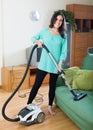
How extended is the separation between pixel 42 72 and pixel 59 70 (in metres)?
0.26

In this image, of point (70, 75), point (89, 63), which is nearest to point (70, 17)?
point (89, 63)

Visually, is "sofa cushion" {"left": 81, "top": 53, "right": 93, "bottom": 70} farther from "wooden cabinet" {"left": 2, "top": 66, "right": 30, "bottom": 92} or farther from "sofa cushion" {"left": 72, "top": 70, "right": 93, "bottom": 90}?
"wooden cabinet" {"left": 2, "top": 66, "right": 30, "bottom": 92}

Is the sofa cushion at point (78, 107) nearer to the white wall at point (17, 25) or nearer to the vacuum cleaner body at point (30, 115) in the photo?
the vacuum cleaner body at point (30, 115)

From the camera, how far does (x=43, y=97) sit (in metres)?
3.91

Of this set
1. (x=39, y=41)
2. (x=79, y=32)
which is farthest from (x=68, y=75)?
(x=79, y=32)

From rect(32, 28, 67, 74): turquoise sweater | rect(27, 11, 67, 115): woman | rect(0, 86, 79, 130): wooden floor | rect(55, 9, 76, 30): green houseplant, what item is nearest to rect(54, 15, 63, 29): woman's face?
rect(27, 11, 67, 115): woman

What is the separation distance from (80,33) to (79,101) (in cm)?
290

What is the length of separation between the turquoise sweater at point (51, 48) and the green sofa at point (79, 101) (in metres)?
0.39

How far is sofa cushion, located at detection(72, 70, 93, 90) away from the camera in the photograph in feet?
10.4

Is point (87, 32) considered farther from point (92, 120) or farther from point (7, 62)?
point (92, 120)

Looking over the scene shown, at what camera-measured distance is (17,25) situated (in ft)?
14.8

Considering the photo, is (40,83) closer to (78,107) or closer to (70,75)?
(70,75)

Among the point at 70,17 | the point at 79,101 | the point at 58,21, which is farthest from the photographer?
the point at 70,17

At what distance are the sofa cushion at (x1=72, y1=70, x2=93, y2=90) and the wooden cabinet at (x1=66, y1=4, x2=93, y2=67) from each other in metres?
2.12
